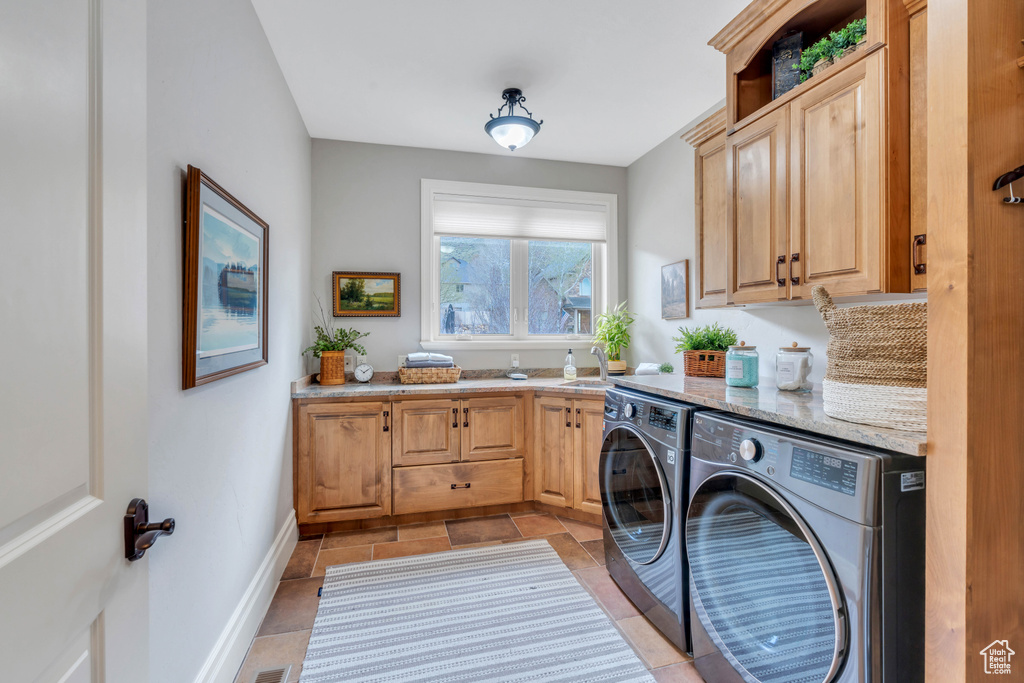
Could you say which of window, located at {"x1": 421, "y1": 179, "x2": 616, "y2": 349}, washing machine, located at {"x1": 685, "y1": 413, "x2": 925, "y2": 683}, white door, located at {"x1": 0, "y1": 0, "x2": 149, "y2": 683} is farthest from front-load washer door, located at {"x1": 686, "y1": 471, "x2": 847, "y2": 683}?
window, located at {"x1": 421, "y1": 179, "x2": 616, "y2": 349}

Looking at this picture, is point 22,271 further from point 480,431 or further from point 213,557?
point 480,431

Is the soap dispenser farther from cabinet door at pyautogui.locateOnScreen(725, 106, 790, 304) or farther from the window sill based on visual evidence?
cabinet door at pyautogui.locateOnScreen(725, 106, 790, 304)

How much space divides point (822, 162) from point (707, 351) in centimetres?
107

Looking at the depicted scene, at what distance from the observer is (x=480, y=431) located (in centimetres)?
298

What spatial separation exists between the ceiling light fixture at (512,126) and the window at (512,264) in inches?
37.5

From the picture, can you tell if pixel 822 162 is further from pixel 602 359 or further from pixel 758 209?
pixel 602 359

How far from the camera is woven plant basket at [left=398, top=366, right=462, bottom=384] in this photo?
3137mm

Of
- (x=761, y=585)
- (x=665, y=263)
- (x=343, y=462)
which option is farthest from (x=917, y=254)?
(x=343, y=462)

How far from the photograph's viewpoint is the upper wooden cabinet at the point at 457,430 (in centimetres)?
286

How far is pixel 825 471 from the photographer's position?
112 cm

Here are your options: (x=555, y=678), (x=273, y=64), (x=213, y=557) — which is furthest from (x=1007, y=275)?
(x=273, y=64)

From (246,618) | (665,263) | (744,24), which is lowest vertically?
(246,618)

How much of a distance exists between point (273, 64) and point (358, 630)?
8.86 feet
